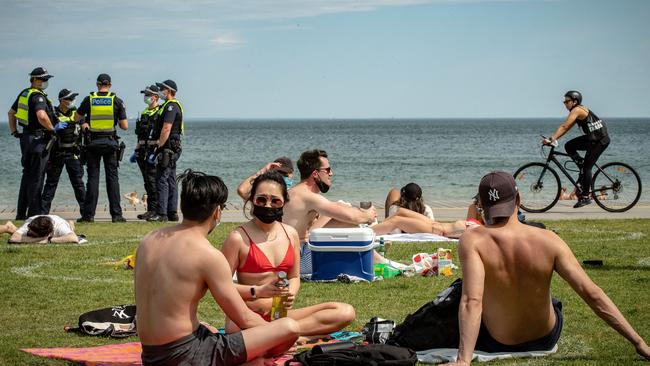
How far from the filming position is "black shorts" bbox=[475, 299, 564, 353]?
23.1ft

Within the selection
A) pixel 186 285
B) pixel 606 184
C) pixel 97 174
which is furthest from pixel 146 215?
pixel 186 285

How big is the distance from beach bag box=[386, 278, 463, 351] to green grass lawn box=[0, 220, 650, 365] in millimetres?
584

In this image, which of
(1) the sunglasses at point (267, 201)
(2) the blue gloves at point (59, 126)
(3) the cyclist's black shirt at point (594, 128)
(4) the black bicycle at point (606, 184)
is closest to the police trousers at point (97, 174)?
(2) the blue gloves at point (59, 126)

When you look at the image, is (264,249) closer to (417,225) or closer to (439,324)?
(439,324)

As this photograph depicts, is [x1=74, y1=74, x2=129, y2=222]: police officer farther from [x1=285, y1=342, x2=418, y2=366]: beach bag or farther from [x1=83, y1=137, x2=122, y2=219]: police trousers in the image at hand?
[x1=285, y1=342, x2=418, y2=366]: beach bag

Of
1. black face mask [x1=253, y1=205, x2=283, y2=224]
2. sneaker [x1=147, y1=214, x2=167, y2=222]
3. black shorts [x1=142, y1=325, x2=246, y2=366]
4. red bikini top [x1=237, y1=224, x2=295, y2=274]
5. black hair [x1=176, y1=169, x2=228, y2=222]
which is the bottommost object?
sneaker [x1=147, y1=214, x2=167, y2=222]

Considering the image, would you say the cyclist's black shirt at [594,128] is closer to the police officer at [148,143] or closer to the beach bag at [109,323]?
the police officer at [148,143]

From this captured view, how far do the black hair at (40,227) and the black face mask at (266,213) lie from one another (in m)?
7.56

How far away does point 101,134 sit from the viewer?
17.5 m

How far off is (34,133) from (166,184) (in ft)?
7.76

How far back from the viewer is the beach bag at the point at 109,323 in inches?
325

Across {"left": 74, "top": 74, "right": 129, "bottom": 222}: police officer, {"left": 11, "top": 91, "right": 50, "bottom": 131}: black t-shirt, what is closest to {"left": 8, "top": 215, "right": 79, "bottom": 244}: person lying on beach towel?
{"left": 74, "top": 74, "right": 129, "bottom": 222}: police officer

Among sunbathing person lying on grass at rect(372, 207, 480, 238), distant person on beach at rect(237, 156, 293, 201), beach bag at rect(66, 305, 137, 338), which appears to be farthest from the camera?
sunbathing person lying on grass at rect(372, 207, 480, 238)

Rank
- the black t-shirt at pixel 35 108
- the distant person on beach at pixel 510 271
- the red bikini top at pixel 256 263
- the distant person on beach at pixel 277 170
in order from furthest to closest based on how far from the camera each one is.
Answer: the black t-shirt at pixel 35 108
the distant person on beach at pixel 277 170
the red bikini top at pixel 256 263
the distant person on beach at pixel 510 271
